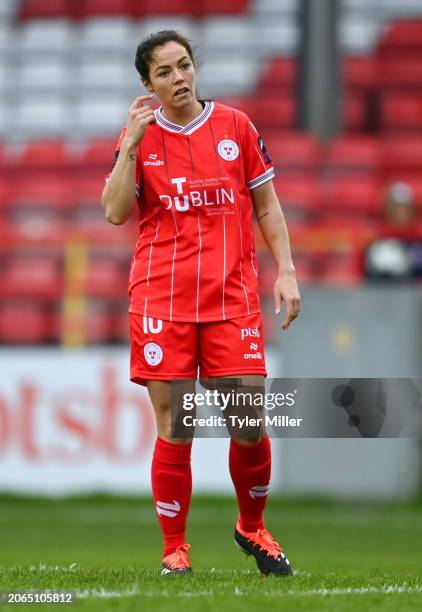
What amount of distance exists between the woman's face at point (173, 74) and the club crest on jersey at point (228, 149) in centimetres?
19

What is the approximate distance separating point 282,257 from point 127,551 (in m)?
3.76

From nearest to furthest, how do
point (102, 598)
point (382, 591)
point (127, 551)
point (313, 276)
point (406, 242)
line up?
point (102, 598), point (382, 591), point (127, 551), point (406, 242), point (313, 276)

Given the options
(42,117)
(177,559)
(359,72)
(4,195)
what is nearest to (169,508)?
(177,559)

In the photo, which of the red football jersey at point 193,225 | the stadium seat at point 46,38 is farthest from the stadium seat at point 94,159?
the red football jersey at point 193,225

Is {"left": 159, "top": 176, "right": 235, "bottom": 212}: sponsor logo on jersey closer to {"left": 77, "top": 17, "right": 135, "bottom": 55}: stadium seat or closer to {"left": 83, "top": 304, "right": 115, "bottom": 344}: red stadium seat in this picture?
{"left": 83, "top": 304, "right": 115, "bottom": 344}: red stadium seat

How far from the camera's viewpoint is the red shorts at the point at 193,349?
521 cm

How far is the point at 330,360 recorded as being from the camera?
36.9 ft

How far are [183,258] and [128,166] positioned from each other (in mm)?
389

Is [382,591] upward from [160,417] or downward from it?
downward

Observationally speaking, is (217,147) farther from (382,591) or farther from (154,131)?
(382,591)

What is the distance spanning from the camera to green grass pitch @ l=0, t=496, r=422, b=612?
4438 mm

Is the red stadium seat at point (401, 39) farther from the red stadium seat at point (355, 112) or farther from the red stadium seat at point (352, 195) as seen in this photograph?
the red stadium seat at point (352, 195)

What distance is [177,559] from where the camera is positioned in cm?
528

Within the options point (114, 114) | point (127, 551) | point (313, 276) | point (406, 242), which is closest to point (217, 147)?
point (127, 551)
